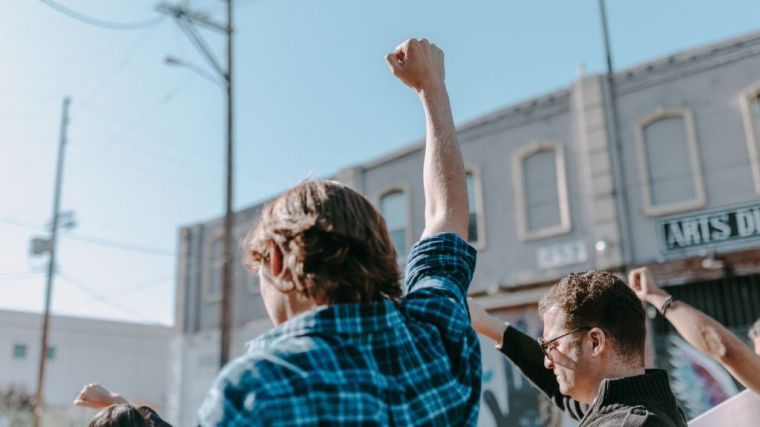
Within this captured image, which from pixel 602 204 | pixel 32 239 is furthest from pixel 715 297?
pixel 32 239

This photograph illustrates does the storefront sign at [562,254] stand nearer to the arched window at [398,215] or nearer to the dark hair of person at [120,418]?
the arched window at [398,215]

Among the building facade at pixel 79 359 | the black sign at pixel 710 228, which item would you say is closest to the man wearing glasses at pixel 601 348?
the black sign at pixel 710 228

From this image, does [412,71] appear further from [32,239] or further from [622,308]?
Answer: [32,239]

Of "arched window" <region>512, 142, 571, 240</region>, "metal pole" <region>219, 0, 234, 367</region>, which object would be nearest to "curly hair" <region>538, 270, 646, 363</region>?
"metal pole" <region>219, 0, 234, 367</region>

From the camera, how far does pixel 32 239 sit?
26203mm

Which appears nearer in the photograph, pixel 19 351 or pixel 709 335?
pixel 709 335

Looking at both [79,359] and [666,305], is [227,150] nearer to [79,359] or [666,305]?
[666,305]

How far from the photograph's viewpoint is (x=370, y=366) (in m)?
1.43

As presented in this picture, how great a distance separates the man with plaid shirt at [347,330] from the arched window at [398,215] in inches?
639

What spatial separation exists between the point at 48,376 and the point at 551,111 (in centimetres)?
3017

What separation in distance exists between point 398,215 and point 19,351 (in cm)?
2550

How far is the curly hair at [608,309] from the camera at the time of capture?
2.69 meters

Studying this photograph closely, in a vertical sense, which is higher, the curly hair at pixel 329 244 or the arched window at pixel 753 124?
the arched window at pixel 753 124

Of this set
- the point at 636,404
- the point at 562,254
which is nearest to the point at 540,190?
the point at 562,254
